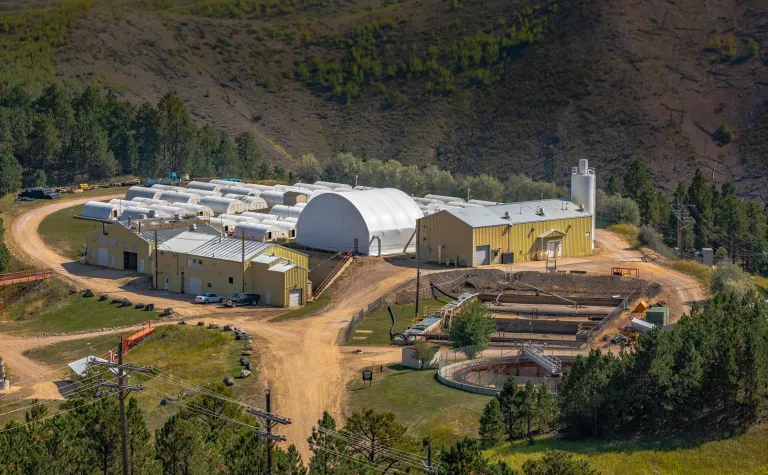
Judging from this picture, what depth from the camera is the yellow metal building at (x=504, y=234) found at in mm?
59656

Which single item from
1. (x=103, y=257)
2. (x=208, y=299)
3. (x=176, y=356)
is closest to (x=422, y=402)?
(x=176, y=356)

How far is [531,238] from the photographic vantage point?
6153cm

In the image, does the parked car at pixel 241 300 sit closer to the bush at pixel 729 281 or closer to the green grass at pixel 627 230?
the bush at pixel 729 281

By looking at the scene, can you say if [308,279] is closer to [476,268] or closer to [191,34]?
[476,268]

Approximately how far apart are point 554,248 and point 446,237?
6.34m

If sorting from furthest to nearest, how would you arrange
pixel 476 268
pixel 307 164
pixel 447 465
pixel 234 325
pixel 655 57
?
pixel 655 57, pixel 307 164, pixel 476 268, pixel 234 325, pixel 447 465

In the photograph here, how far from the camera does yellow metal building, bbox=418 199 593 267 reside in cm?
5966

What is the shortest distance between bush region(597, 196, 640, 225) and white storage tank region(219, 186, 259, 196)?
76.6 ft

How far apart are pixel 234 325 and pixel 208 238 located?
35.4ft

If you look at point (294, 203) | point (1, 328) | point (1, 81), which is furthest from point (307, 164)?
point (1, 328)

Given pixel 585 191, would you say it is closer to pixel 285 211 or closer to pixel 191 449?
pixel 285 211

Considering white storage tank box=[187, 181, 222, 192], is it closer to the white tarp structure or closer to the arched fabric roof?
the white tarp structure

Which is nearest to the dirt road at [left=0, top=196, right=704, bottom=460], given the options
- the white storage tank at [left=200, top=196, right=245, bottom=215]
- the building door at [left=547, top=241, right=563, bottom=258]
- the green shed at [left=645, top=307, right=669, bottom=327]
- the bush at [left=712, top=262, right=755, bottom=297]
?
the building door at [left=547, top=241, right=563, bottom=258]

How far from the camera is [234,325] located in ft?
168
